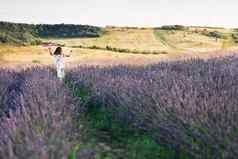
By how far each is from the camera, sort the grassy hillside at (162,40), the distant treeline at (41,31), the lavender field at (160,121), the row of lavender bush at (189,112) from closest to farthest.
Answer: the lavender field at (160,121) → the row of lavender bush at (189,112) → the grassy hillside at (162,40) → the distant treeline at (41,31)

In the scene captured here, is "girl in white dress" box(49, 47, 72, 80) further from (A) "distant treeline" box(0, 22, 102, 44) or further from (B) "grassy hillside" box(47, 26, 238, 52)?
(A) "distant treeline" box(0, 22, 102, 44)

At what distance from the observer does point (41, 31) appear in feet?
198

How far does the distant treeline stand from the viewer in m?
55.5

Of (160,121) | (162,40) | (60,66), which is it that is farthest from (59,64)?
(162,40)

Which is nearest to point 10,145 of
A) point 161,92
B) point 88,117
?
point 161,92

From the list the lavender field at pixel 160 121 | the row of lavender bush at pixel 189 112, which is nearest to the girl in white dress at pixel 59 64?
the row of lavender bush at pixel 189 112

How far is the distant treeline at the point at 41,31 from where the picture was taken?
55550 mm

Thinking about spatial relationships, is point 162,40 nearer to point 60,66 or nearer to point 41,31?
point 41,31

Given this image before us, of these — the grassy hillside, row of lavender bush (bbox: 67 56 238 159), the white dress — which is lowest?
the grassy hillside

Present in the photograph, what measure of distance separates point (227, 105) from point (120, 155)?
1317 millimetres

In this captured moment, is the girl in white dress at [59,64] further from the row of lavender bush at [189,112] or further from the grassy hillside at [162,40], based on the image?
the grassy hillside at [162,40]

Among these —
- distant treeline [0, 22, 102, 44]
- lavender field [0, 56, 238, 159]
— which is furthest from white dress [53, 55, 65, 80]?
distant treeline [0, 22, 102, 44]

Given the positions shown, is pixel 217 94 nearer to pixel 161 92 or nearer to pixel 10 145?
pixel 161 92

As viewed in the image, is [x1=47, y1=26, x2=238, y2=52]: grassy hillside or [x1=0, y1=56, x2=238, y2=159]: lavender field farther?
[x1=47, y1=26, x2=238, y2=52]: grassy hillside
